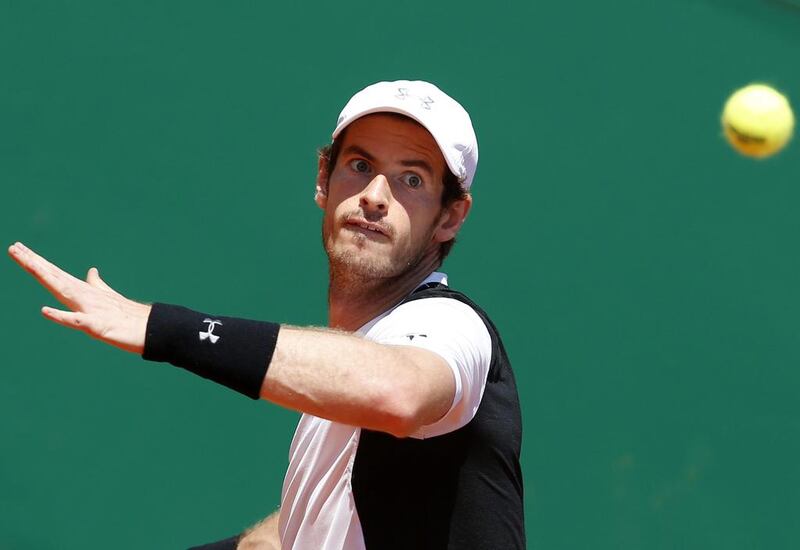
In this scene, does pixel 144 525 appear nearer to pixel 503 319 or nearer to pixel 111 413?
pixel 111 413

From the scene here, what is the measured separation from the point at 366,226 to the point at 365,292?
137 mm

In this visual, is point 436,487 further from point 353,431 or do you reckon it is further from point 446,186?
point 446,186

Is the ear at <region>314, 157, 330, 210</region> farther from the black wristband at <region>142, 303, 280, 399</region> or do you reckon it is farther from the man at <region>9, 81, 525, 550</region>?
the black wristband at <region>142, 303, 280, 399</region>

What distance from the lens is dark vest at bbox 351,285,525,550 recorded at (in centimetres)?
250

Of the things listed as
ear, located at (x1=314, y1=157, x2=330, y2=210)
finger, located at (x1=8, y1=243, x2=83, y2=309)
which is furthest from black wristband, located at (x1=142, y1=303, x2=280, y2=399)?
ear, located at (x1=314, y1=157, x2=330, y2=210)

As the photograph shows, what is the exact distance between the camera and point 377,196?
281 centimetres

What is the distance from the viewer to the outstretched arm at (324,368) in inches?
83.6

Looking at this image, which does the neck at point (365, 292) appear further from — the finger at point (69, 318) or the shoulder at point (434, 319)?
the finger at point (69, 318)

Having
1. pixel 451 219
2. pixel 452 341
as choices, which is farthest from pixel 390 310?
pixel 452 341

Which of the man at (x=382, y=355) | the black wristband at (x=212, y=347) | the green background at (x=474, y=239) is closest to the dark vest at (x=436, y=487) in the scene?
the man at (x=382, y=355)

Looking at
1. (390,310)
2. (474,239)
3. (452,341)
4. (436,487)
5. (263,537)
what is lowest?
(263,537)

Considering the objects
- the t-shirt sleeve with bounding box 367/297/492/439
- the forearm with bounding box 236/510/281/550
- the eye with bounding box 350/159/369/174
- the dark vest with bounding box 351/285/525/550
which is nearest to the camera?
the t-shirt sleeve with bounding box 367/297/492/439

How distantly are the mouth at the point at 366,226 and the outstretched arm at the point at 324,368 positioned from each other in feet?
2.14

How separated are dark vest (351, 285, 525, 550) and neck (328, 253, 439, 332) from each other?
35 centimetres
